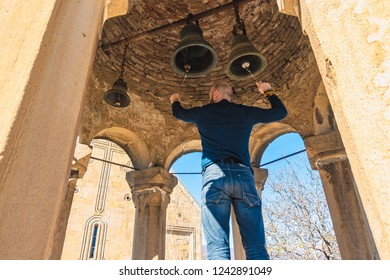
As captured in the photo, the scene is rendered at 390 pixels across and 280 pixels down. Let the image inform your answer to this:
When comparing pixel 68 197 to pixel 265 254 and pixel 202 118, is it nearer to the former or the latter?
pixel 202 118

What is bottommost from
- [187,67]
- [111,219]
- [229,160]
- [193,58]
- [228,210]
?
[228,210]

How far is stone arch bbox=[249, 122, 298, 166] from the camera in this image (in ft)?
17.1

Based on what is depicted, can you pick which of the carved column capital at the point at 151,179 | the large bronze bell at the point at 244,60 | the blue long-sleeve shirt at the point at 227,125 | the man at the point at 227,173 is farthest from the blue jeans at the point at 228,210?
the carved column capital at the point at 151,179

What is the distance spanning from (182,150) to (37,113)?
4.44m

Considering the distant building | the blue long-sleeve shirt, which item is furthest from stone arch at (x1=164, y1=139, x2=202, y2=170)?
the distant building

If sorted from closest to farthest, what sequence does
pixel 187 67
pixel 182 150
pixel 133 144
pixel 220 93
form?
pixel 220 93, pixel 187 67, pixel 133 144, pixel 182 150

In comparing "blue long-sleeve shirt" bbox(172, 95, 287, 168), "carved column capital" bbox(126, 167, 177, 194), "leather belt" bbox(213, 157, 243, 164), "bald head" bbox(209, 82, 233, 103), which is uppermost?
"carved column capital" bbox(126, 167, 177, 194)

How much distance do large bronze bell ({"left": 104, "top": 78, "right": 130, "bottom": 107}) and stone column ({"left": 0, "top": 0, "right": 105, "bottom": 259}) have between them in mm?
2648

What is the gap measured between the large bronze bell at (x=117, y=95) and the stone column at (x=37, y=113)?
2.65 metres

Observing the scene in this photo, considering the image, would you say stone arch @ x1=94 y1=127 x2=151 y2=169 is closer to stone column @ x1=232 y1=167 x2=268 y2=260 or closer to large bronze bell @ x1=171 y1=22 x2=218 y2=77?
stone column @ x1=232 y1=167 x2=268 y2=260

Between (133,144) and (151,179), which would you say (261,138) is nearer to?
(151,179)

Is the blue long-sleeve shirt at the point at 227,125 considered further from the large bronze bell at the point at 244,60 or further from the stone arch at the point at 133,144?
the stone arch at the point at 133,144

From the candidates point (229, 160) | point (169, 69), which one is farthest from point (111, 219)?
point (229, 160)

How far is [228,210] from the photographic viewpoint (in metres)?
1.77
